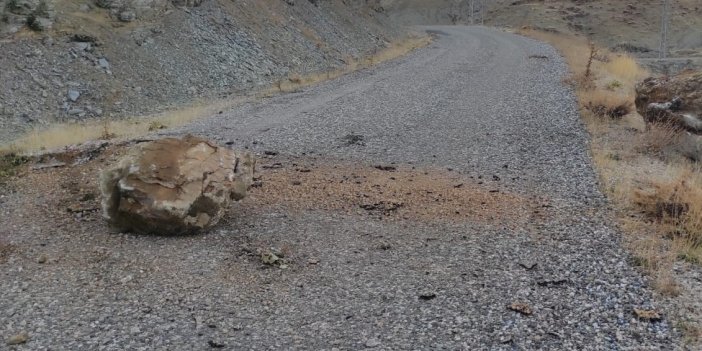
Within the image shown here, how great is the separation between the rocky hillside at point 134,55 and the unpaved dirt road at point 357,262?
7564mm

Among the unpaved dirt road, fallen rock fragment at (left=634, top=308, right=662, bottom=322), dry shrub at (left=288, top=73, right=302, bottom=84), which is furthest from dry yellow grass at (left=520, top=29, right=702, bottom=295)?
dry shrub at (left=288, top=73, right=302, bottom=84)

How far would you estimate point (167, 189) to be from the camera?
20.4 ft

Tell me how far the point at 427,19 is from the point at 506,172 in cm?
7999

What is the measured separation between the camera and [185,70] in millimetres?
18969

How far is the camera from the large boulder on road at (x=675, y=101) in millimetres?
9383

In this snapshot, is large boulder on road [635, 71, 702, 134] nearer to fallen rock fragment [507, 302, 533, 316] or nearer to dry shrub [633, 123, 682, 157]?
dry shrub [633, 123, 682, 157]

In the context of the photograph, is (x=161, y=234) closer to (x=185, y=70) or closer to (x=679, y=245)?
(x=679, y=245)

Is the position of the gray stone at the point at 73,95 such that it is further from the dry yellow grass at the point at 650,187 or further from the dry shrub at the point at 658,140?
the dry shrub at the point at 658,140

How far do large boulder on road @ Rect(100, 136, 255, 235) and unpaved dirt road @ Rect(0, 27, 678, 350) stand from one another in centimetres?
21

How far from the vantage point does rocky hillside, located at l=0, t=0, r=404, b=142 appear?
606 inches

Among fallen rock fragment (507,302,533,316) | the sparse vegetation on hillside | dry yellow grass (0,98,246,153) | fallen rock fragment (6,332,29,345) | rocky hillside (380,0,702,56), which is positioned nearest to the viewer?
fallen rock fragment (6,332,29,345)

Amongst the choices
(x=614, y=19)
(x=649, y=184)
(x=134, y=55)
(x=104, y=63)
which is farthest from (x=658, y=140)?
(x=614, y=19)

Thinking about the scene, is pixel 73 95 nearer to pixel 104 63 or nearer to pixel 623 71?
pixel 104 63

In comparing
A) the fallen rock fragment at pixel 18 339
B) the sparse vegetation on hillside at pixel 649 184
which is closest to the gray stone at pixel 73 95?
the fallen rock fragment at pixel 18 339
